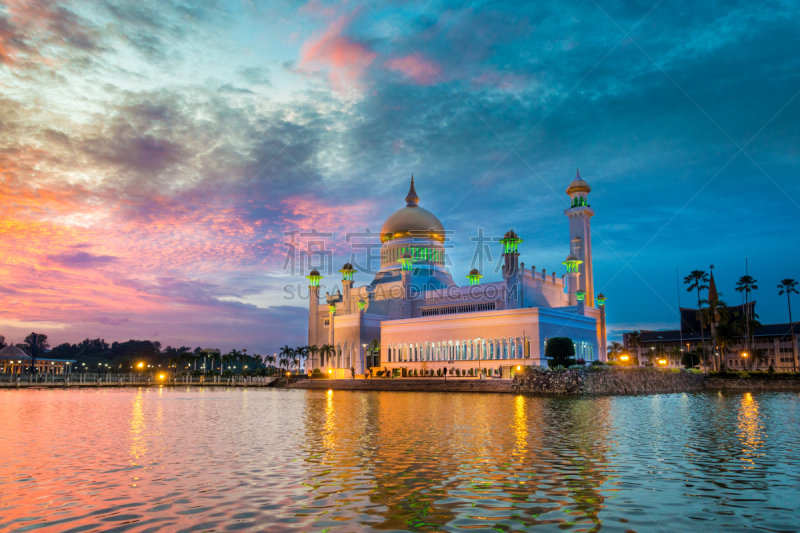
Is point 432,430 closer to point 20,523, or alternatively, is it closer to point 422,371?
point 20,523

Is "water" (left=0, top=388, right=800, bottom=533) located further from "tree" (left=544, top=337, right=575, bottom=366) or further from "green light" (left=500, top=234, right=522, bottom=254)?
"green light" (left=500, top=234, right=522, bottom=254)

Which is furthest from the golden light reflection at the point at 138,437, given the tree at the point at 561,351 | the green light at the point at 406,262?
the green light at the point at 406,262

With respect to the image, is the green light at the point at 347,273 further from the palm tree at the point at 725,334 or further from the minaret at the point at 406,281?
the palm tree at the point at 725,334

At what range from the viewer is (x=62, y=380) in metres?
73.4

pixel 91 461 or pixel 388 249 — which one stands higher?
pixel 388 249

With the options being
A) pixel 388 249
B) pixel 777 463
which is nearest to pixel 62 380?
pixel 388 249

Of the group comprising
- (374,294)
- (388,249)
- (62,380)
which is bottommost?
(62,380)

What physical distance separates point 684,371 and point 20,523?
5788 centimetres

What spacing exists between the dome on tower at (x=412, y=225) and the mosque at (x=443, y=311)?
0.45 feet

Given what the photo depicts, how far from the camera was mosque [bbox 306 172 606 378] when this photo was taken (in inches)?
2418

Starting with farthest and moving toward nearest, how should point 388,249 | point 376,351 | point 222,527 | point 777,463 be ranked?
1. point 388,249
2. point 376,351
3. point 777,463
4. point 222,527

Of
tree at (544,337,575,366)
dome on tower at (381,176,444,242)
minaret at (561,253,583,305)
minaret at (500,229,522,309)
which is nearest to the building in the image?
dome on tower at (381,176,444,242)

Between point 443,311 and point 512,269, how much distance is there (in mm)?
12136

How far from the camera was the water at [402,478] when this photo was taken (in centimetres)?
771
